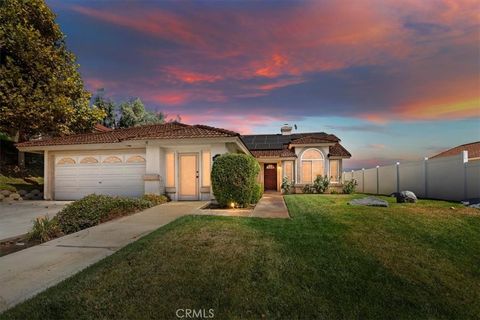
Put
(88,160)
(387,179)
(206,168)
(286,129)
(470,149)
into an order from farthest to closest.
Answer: (286,129)
(470,149)
(387,179)
(88,160)
(206,168)

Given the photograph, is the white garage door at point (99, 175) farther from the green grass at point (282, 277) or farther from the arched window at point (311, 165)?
the arched window at point (311, 165)

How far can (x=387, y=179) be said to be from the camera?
17609mm

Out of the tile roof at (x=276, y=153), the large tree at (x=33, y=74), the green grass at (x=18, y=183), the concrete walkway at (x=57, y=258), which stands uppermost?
the large tree at (x=33, y=74)

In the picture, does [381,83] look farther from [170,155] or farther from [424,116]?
[170,155]

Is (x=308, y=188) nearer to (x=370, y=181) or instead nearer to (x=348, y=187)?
(x=348, y=187)

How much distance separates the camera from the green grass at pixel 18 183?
53.3ft

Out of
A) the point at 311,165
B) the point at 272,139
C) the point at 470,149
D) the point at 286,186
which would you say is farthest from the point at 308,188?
the point at 470,149

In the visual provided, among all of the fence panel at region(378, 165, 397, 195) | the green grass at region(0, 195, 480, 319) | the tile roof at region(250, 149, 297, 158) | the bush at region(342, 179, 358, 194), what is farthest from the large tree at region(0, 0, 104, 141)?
the fence panel at region(378, 165, 397, 195)

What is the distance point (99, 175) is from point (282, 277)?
549 inches

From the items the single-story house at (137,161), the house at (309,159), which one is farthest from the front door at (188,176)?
the house at (309,159)

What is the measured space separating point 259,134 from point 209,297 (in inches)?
948

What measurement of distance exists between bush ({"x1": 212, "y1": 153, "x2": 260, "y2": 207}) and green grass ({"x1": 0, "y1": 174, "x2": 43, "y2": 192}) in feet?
45.3

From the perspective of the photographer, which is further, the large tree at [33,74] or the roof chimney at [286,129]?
the roof chimney at [286,129]

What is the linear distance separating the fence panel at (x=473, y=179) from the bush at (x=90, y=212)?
42.9ft
